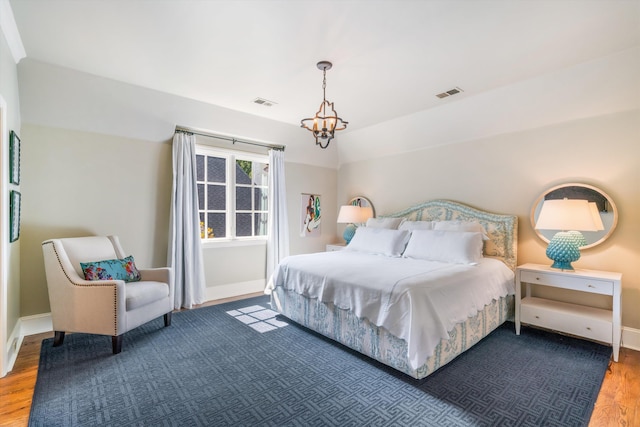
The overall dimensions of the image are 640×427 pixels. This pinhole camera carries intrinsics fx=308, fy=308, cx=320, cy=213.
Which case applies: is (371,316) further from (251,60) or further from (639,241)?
(639,241)

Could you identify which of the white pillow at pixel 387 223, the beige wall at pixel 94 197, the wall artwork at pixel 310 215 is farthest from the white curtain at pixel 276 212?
the white pillow at pixel 387 223

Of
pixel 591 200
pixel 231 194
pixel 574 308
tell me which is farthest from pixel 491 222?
pixel 231 194

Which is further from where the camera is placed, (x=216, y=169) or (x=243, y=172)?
(x=243, y=172)

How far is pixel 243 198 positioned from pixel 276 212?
Result: 0.56 meters

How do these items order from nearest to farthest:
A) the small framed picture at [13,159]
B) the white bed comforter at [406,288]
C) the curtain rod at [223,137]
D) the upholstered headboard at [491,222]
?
the white bed comforter at [406,288] < the small framed picture at [13,159] < the upholstered headboard at [491,222] < the curtain rod at [223,137]

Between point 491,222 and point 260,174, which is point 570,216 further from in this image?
point 260,174

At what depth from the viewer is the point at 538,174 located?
3549 millimetres

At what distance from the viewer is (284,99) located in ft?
12.5

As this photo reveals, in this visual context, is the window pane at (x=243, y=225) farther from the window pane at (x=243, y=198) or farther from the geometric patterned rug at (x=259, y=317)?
the geometric patterned rug at (x=259, y=317)

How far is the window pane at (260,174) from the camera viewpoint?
4.96 meters

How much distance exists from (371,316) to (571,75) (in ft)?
9.83

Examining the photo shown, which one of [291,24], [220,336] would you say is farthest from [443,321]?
[291,24]

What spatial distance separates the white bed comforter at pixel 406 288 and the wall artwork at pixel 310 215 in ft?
6.39

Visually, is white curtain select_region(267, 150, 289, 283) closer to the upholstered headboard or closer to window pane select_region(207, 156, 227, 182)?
window pane select_region(207, 156, 227, 182)
